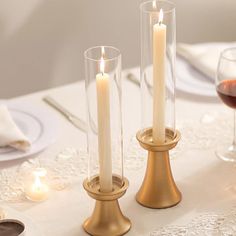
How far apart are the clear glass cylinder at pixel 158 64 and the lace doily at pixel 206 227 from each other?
0.55 ft

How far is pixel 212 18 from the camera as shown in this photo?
2959mm

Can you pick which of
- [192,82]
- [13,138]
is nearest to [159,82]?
[13,138]

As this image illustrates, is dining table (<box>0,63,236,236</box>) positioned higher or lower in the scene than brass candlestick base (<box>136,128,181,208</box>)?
lower

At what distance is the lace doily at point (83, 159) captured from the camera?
1.42 metres

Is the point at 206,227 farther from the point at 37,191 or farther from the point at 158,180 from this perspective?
the point at 37,191

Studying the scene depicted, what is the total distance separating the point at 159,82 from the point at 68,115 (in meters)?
0.46

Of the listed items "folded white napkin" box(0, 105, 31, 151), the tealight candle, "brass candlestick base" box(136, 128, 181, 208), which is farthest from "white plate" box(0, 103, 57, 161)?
"brass candlestick base" box(136, 128, 181, 208)

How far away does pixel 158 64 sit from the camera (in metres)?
1.27

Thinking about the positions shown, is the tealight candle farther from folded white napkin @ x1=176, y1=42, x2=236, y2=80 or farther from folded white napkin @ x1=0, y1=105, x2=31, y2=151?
folded white napkin @ x1=176, y1=42, x2=236, y2=80

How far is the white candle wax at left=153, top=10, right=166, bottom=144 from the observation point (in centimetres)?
125

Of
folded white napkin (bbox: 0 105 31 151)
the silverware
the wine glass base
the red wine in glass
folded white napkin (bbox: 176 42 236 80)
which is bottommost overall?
the wine glass base

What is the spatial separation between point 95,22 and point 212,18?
0.55 metres

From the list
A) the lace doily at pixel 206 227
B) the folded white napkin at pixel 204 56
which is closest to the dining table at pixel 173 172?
the lace doily at pixel 206 227

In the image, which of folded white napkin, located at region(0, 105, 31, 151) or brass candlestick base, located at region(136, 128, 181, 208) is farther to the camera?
folded white napkin, located at region(0, 105, 31, 151)
